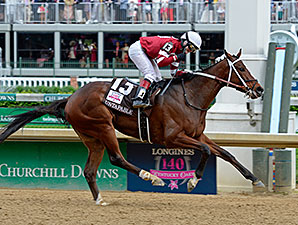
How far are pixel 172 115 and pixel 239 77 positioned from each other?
2.93 feet

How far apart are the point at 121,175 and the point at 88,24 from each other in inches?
673

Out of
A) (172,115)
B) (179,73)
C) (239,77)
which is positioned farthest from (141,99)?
(239,77)

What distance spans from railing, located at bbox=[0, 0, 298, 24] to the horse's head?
52.9ft

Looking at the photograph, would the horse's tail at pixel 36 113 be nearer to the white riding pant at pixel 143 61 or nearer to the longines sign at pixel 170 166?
the white riding pant at pixel 143 61

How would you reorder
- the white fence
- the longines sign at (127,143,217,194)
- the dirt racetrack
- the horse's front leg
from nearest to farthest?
the dirt racetrack < the horse's front leg < the longines sign at (127,143,217,194) < the white fence

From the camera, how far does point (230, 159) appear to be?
22.2ft

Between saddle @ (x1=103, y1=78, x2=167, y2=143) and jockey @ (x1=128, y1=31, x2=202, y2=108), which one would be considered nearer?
jockey @ (x1=128, y1=31, x2=202, y2=108)

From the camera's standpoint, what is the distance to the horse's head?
6688 millimetres

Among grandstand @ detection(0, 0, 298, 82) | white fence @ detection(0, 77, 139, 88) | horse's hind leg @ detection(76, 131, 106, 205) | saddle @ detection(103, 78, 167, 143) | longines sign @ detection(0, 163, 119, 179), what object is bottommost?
longines sign @ detection(0, 163, 119, 179)

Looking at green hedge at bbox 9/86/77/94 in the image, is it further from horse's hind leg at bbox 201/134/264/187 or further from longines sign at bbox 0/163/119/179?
Answer: horse's hind leg at bbox 201/134/264/187

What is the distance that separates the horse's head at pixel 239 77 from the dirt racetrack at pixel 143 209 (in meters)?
1.34

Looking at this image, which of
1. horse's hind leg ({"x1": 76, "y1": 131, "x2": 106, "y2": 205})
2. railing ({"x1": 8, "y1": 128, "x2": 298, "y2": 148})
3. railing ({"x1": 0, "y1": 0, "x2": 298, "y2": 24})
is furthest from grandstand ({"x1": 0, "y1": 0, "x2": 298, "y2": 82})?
horse's hind leg ({"x1": 76, "y1": 131, "x2": 106, "y2": 205})

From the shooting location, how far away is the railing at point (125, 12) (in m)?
22.8

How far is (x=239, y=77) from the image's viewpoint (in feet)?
22.1
